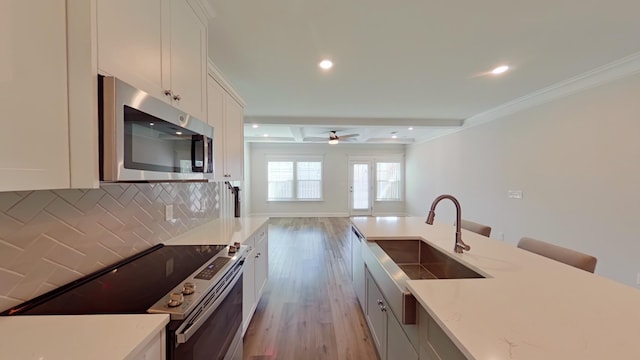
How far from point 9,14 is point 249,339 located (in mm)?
2304

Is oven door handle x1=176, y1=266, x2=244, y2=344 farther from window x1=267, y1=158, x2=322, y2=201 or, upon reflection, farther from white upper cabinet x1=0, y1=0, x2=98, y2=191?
window x1=267, y1=158, x2=322, y2=201

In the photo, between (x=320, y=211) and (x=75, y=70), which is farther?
(x=320, y=211)

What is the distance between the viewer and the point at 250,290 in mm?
2078

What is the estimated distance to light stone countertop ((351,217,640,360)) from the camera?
697 millimetres

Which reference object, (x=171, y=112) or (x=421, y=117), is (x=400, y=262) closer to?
(x=171, y=112)

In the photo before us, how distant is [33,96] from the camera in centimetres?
71

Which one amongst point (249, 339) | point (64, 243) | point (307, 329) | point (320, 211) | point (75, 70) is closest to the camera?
point (75, 70)

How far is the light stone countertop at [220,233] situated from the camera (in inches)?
71.8

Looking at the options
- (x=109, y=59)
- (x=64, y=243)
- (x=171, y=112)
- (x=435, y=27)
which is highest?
(x=435, y=27)

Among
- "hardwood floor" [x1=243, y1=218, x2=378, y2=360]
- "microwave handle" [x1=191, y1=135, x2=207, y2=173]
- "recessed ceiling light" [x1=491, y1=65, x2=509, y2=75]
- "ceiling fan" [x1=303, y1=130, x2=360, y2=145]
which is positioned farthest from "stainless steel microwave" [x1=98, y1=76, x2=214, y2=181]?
"ceiling fan" [x1=303, y1=130, x2=360, y2=145]

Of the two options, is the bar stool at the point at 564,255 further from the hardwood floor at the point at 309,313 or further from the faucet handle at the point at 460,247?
the hardwood floor at the point at 309,313

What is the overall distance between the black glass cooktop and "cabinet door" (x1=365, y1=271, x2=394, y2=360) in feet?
3.81

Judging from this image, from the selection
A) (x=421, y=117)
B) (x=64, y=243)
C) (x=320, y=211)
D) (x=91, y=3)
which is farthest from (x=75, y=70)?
(x=320, y=211)

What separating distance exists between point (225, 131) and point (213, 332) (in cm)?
170
